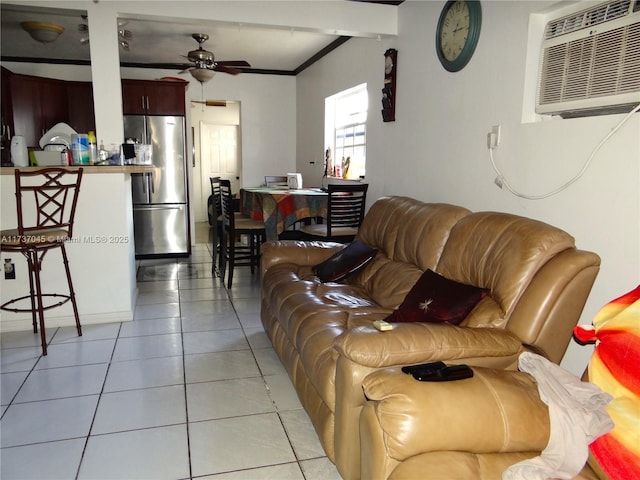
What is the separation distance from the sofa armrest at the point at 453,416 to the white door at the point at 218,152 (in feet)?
24.0

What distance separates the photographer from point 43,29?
4.12 m

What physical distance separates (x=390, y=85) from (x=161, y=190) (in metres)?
3.11

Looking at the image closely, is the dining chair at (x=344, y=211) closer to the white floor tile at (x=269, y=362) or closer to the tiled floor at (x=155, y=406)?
the tiled floor at (x=155, y=406)

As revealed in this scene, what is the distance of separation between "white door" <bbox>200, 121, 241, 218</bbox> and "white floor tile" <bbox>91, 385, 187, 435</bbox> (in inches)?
242

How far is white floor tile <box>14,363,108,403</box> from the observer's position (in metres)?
2.32

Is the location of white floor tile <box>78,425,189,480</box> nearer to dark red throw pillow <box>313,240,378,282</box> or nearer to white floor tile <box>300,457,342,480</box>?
white floor tile <box>300,457,342,480</box>

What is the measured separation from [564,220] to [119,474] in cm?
217

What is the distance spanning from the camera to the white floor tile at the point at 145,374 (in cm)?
243

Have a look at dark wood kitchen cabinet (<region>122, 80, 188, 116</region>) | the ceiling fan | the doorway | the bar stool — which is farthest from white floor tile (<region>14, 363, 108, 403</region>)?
the doorway

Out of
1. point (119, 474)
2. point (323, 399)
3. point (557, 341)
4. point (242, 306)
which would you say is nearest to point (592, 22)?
point (557, 341)

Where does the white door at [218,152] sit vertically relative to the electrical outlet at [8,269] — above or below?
above

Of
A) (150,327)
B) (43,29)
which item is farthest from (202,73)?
(150,327)

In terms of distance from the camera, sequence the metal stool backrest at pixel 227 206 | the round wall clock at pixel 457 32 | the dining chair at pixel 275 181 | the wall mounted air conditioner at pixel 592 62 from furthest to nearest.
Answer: the dining chair at pixel 275 181 < the metal stool backrest at pixel 227 206 < the round wall clock at pixel 457 32 < the wall mounted air conditioner at pixel 592 62

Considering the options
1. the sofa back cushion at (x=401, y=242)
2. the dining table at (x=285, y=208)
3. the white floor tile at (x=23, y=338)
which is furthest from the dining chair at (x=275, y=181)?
the white floor tile at (x=23, y=338)
